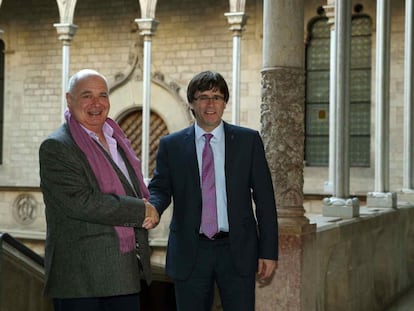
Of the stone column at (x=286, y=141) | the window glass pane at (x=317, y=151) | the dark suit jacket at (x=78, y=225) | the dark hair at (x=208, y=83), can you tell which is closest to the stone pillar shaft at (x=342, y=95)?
the stone column at (x=286, y=141)

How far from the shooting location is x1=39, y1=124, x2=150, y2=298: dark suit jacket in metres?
2.44

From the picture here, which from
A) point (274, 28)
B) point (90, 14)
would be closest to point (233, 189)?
point (274, 28)

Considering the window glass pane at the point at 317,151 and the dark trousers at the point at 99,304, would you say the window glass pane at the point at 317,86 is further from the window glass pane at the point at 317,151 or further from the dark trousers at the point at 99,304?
the dark trousers at the point at 99,304

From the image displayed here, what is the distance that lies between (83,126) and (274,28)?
6.14 ft

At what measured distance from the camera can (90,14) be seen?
50.5 ft

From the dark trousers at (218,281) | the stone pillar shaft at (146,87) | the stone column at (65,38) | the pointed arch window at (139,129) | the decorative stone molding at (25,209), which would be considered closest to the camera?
the dark trousers at (218,281)

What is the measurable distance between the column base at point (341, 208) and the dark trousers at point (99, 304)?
3.60 meters

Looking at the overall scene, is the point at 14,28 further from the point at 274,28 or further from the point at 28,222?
the point at 274,28

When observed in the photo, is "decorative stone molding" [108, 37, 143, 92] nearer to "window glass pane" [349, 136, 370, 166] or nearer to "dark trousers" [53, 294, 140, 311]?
"window glass pane" [349, 136, 370, 166]

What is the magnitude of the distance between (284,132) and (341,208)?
192cm

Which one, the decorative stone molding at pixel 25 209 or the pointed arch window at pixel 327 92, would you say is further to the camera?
the decorative stone molding at pixel 25 209

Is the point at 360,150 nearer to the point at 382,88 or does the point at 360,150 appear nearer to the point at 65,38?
the point at 382,88

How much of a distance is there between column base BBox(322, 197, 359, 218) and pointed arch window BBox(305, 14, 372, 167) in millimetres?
6760

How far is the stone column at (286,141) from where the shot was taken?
4148 millimetres
